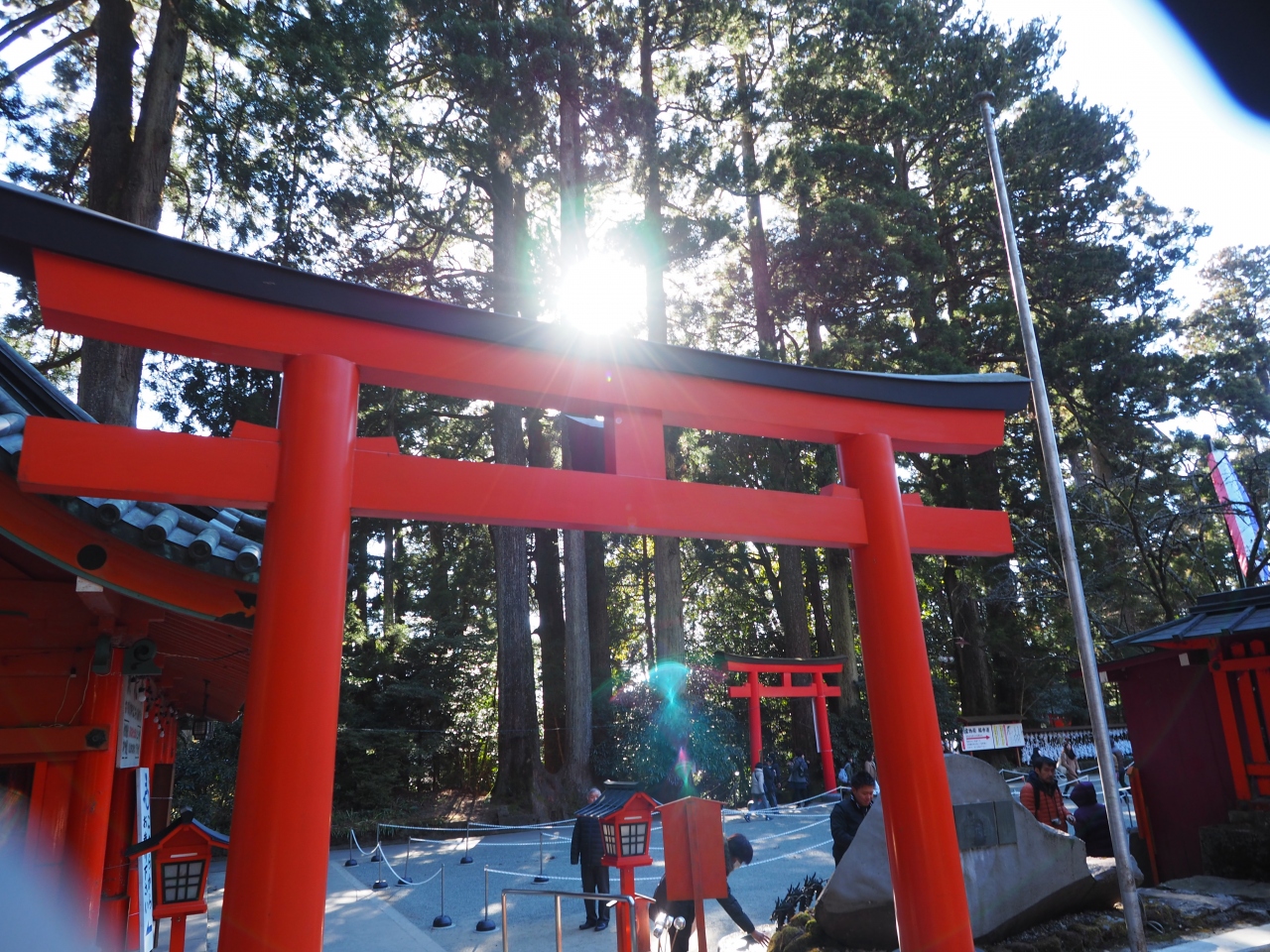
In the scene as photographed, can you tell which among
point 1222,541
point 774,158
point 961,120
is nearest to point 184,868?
point 774,158

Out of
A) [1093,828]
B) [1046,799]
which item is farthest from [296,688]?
[1093,828]

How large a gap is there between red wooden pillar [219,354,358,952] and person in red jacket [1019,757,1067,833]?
7150mm

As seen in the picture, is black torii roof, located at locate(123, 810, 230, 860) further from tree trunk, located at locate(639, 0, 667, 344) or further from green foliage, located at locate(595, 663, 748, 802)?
tree trunk, located at locate(639, 0, 667, 344)

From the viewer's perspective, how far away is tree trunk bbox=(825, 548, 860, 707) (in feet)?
67.0

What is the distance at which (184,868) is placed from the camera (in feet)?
14.9

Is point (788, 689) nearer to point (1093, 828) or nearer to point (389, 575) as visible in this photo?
point (1093, 828)

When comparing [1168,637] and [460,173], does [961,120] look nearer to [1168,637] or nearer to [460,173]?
[460,173]

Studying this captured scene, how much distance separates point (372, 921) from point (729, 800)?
33.2ft

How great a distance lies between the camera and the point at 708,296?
22.1 meters

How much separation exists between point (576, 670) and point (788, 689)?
488 cm

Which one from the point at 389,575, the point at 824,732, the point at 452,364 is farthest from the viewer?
the point at 389,575

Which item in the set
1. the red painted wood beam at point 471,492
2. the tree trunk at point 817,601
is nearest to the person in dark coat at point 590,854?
the red painted wood beam at point 471,492

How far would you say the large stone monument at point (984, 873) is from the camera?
18.9 feet

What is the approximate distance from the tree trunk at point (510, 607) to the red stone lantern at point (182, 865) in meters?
11.7
